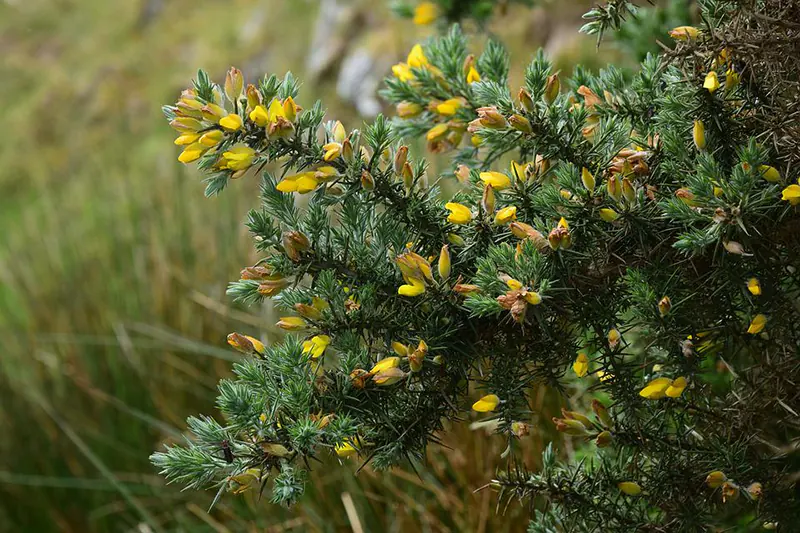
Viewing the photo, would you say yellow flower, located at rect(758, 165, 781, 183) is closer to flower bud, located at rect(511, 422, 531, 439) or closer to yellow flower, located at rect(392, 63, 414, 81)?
flower bud, located at rect(511, 422, 531, 439)

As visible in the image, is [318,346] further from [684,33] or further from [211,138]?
[684,33]

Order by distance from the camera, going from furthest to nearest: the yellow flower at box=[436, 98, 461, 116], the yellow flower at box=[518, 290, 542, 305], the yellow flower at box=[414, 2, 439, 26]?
the yellow flower at box=[414, 2, 439, 26]
the yellow flower at box=[436, 98, 461, 116]
the yellow flower at box=[518, 290, 542, 305]

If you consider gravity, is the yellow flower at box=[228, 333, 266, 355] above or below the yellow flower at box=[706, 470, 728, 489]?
above

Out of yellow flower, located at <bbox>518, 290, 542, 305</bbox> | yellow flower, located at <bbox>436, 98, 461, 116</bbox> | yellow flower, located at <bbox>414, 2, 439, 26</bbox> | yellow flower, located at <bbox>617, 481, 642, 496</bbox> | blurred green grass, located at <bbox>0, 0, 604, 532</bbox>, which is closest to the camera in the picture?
yellow flower, located at <bbox>518, 290, 542, 305</bbox>

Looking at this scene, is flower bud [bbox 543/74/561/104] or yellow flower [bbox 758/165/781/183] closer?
yellow flower [bbox 758/165/781/183]

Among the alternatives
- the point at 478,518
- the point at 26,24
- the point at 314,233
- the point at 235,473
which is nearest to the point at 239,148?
the point at 314,233

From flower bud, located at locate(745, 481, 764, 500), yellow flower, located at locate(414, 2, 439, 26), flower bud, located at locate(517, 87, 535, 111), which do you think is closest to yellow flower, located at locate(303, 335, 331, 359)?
flower bud, located at locate(517, 87, 535, 111)

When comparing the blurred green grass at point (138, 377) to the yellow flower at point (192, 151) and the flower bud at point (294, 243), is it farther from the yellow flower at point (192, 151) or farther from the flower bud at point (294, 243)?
the yellow flower at point (192, 151)
